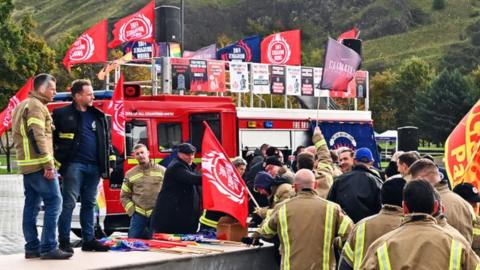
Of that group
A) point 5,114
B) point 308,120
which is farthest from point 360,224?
point 308,120

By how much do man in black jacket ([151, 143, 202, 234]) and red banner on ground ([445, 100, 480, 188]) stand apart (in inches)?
107

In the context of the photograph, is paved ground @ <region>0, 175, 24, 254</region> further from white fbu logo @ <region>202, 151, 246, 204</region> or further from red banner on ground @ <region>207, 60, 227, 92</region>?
white fbu logo @ <region>202, 151, 246, 204</region>

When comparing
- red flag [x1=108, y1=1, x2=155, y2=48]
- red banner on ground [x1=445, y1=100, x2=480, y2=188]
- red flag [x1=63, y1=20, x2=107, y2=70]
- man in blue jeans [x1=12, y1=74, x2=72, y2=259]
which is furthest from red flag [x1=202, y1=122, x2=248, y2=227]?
red flag [x1=108, y1=1, x2=155, y2=48]

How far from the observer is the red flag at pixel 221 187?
999 cm

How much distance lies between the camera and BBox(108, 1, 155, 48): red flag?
22.7m

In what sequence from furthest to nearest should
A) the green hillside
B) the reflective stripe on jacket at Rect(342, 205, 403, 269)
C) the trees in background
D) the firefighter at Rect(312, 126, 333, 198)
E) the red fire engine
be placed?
the green hillside → the trees in background → the red fire engine → the firefighter at Rect(312, 126, 333, 198) → the reflective stripe on jacket at Rect(342, 205, 403, 269)

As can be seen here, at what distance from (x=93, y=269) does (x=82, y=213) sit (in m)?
1.32

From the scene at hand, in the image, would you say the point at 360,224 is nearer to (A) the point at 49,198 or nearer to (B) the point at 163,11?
(A) the point at 49,198

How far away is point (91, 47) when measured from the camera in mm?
21484

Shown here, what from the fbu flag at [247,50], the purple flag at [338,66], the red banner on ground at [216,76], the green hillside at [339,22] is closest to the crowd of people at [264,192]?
the purple flag at [338,66]

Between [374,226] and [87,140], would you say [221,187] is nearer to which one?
[87,140]

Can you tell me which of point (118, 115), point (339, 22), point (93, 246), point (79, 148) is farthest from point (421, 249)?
point (339, 22)

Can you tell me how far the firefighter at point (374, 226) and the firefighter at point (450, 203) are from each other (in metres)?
0.56

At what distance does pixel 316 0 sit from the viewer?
555ft
